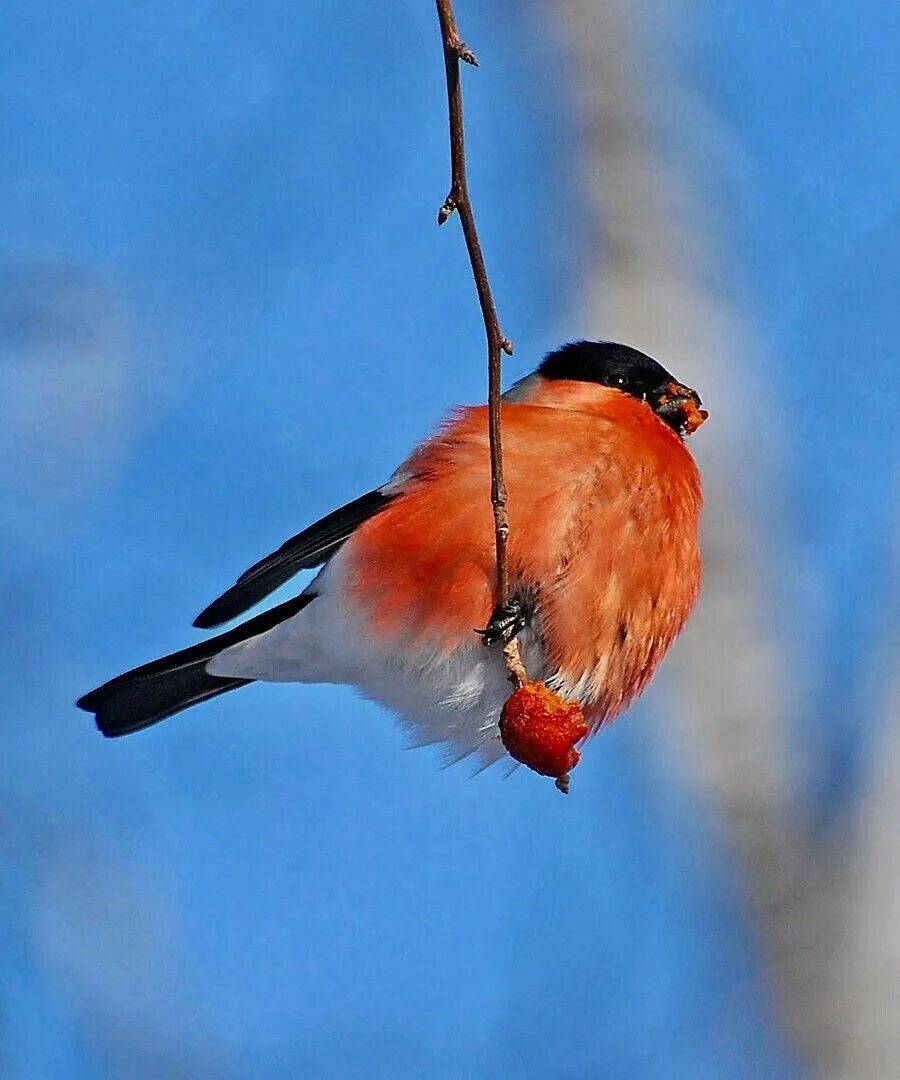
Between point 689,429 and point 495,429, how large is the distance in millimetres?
1146

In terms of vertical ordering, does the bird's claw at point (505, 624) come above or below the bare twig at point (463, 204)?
above

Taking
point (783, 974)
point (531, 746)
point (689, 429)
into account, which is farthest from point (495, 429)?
point (783, 974)

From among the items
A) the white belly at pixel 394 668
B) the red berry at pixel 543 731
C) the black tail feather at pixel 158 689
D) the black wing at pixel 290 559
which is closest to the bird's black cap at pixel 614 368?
the black wing at pixel 290 559

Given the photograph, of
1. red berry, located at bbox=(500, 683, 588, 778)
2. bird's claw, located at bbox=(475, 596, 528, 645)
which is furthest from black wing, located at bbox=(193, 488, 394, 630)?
red berry, located at bbox=(500, 683, 588, 778)

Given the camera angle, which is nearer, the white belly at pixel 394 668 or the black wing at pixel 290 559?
the white belly at pixel 394 668

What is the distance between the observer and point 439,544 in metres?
2.57

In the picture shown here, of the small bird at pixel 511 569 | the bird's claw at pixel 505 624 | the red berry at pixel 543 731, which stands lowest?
the red berry at pixel 543 731

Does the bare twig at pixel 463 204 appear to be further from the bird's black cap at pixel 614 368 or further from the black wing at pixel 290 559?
the bird's black cap at pixel 614 368

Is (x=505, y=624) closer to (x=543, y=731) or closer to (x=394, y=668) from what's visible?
(x=394, y=668)

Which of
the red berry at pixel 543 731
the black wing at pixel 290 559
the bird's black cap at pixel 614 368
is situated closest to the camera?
the red berry at pixel 543 731

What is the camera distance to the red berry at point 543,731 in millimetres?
2033

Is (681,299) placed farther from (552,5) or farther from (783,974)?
(783,974)

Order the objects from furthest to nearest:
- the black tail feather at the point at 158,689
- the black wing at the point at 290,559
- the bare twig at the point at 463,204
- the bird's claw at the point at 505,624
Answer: the black tail feather at the point at 158,689, the black wing at the point at 290,559, the bird's claw at the point at 505,624, the bare twig at the point at 463,204

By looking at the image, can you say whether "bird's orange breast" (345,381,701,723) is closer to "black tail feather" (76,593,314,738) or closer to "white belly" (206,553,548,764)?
"white belly" (206,553,548,764)
